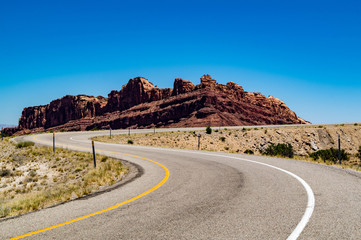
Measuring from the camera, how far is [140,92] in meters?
141

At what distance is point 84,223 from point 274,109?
5434 inches

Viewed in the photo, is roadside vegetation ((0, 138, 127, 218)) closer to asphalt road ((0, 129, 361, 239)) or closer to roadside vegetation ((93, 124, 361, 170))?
asphalt road ((0, 129, 361, 239))

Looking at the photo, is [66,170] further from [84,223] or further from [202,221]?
[202,221]

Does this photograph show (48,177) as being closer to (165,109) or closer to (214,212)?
(214,212)

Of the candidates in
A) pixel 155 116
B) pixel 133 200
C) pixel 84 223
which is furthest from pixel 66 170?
pixel 155 116

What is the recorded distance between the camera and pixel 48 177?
568 inches

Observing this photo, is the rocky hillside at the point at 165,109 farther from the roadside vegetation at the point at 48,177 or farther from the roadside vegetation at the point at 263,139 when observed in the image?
the roadside vegetation at the point at 48,177

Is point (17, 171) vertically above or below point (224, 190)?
below

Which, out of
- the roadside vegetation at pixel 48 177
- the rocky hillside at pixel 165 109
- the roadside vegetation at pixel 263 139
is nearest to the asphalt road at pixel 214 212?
the roadside vegetation at pixel 48 177

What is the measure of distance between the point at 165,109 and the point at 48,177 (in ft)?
317

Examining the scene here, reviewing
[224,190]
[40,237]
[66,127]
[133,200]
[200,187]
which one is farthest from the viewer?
[66,127]

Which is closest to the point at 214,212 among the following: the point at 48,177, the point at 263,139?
the point at 48,177

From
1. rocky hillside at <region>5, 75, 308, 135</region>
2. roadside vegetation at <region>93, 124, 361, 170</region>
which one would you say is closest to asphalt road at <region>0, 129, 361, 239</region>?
roadside vegetation at <region>93, 124, 361, 170</region>

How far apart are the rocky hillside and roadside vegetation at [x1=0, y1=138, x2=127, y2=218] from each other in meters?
70.7
